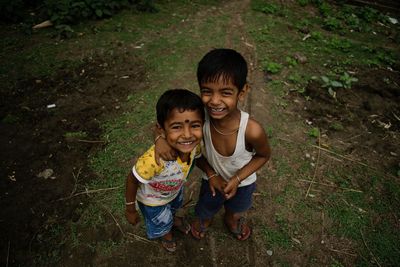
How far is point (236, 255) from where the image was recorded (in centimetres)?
250

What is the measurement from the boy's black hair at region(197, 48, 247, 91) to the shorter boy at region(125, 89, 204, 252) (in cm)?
15

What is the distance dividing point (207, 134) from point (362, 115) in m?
3.09

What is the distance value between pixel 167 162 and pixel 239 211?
933 mm

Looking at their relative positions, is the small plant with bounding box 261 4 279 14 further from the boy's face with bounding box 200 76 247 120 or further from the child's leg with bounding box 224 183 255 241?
the boy's face with bounding box 200 76 247 120

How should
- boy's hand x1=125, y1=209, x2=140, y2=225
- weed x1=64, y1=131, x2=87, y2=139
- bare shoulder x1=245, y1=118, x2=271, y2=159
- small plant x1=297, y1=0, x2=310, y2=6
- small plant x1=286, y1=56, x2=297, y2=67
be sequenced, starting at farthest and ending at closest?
small plant x1=297, y1=0, x2=310, y2=6 → small plant x1=286, y1=56, x2=297, y2=67 → weed x1=64, y1=131, x2=87, y2=139 → boy's hand x1=125, y1=209, x2=140, y2=225 → bare shoulder x1=245, y1=118, x2=271, y2=159

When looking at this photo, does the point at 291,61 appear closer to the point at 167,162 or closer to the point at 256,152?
the point at 256,152

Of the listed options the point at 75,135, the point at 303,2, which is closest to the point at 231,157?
the point at 75,135

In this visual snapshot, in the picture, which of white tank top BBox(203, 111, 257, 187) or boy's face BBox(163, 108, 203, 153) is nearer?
boy's face BBox(163, 108, 203, 153)

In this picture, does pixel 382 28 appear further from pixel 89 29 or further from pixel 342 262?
pixel 89 29

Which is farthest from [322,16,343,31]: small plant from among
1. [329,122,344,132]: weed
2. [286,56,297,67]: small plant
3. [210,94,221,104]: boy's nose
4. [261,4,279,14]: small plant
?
[210,94,221,104]: boy's nose

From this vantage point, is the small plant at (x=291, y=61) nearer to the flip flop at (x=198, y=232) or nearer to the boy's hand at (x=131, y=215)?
the flip flop at (x=198, y=232)

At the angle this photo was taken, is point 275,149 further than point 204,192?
Yes

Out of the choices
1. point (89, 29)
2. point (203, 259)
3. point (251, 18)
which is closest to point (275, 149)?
point (203, 259)

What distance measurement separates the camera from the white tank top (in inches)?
68.0
